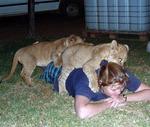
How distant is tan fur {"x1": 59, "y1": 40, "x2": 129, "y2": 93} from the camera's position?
5.38 meters

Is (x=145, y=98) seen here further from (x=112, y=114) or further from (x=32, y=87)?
(x=32, y=87)

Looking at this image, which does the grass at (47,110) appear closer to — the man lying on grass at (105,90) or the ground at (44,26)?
the man lying on grass at (105,90)

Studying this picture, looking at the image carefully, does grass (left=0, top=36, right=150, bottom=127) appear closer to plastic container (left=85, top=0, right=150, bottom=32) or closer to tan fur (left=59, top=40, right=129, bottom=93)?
tan fur (left=59, top=40, right=129, bottom=93)

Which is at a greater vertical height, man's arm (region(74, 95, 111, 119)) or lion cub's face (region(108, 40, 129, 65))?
lion cub's face (region(108, 40, 129, 65))

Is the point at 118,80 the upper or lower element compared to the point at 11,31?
upper

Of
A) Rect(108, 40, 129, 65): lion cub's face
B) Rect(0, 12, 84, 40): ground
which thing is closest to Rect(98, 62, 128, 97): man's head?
Rect(108, 40, 129, 65): lion cub's face

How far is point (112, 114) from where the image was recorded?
5188 mm

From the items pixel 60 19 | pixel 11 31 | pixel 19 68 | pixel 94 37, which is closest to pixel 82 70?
pixel 19 68

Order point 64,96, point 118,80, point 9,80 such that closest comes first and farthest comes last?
point 118,80 < point 64,96 < point 9,80

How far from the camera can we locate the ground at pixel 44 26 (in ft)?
43.4

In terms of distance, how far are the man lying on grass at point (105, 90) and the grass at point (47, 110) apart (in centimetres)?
10

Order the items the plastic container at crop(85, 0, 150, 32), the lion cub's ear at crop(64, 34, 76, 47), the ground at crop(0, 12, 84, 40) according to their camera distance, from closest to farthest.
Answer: the lion cub's ear at crop(64, 34, 76, 47), the plastic container at crop(85, 0, 150, 32), the ground at crop(0, 12, 84, 40)

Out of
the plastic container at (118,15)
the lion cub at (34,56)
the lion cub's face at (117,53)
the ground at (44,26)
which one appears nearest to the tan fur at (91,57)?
the lion cub's face at (117,53)

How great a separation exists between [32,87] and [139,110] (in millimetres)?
1900
